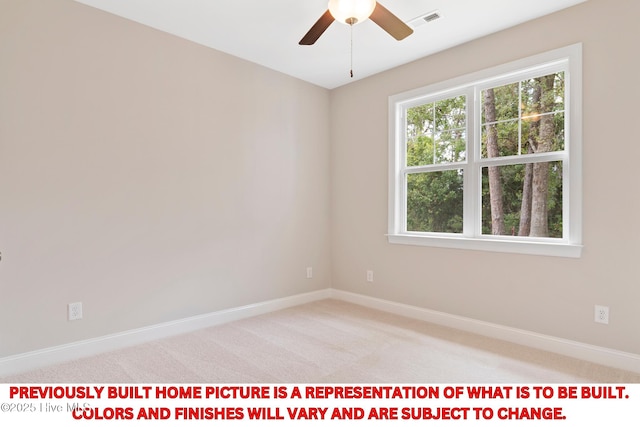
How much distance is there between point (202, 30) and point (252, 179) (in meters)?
1.42

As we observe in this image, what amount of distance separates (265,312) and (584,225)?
116 inches

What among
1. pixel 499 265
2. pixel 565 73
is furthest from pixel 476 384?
pixel 565 73

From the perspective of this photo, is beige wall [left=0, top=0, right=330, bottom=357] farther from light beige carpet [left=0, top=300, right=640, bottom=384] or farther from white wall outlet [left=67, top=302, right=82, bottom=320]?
light beige carpet [left=0, top=300, right=640, bottom=384]

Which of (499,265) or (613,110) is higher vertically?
(613,110)

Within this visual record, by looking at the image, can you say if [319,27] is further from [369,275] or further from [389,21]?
[369,275]

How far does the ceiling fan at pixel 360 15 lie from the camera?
1.96 metres

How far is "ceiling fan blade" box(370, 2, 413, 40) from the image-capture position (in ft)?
6.68

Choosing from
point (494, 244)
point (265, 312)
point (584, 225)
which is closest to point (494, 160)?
point (494, 244)

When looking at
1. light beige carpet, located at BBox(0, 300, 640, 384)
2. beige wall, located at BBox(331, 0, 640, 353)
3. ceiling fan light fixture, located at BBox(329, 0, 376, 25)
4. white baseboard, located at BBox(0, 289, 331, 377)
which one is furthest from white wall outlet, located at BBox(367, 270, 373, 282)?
ceiling fan light fixture, located at BBox(329, 0, 376, 25)

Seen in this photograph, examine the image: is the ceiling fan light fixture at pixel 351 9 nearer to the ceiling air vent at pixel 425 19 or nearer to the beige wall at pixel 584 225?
the ceiling air vent at pixel 425 19

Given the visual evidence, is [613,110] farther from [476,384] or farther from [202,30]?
[202,30]

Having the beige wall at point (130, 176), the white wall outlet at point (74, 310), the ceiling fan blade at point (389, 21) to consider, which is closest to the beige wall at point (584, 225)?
the beige wall at point (130, 176)

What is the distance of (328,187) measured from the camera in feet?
14.6

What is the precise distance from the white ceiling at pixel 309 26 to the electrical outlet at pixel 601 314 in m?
2.24
